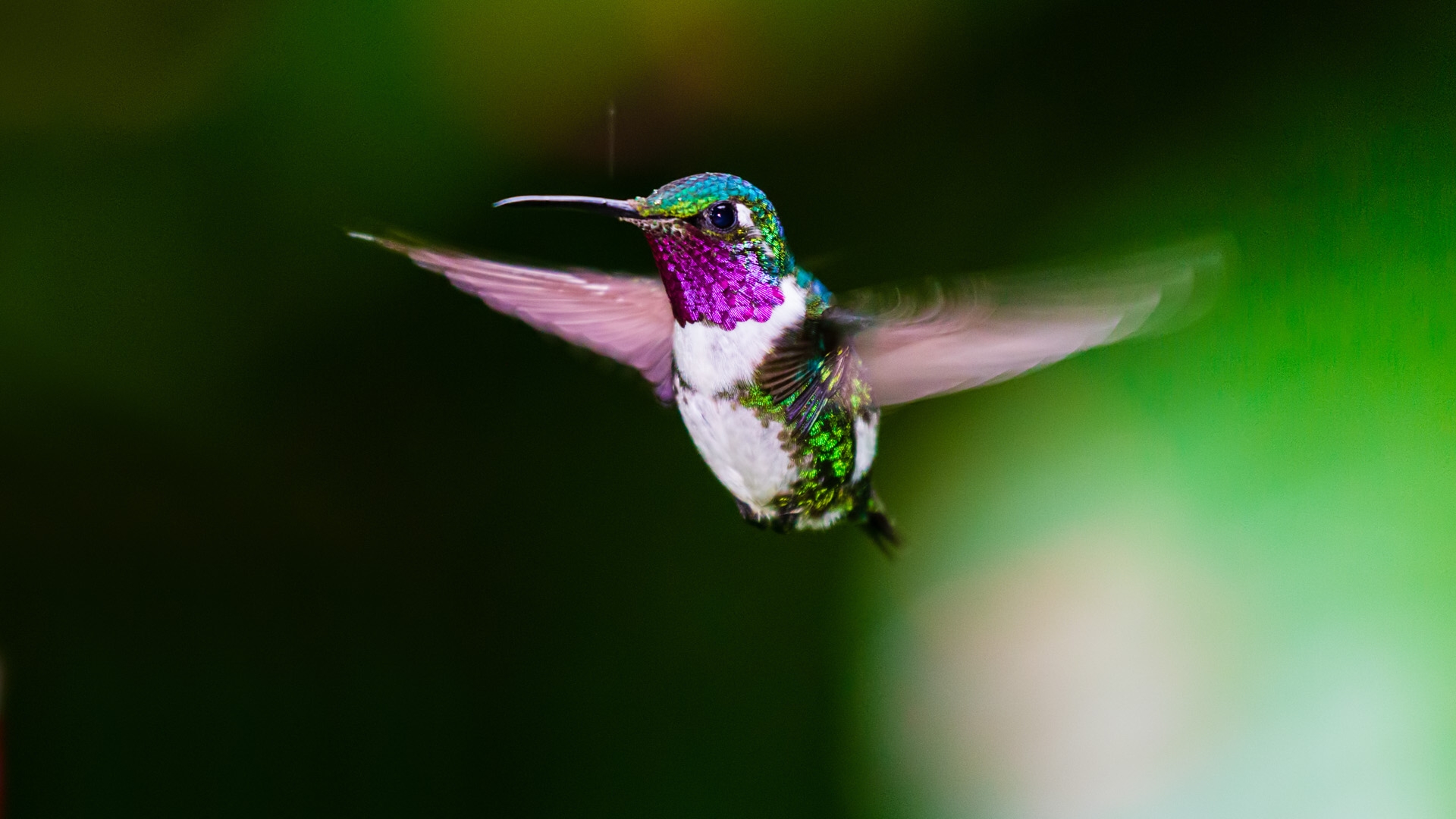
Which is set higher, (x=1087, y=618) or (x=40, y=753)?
(x=1087, y=618)

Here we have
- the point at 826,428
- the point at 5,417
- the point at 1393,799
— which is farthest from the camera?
the point at 5,417

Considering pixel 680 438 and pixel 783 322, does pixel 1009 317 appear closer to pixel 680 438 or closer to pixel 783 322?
pixel 783 322

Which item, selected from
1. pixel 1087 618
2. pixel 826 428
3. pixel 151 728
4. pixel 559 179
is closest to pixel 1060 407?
pixel 1087 618

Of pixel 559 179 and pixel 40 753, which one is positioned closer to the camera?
pixel 559 179

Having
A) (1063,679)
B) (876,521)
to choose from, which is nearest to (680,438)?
(1063,679)

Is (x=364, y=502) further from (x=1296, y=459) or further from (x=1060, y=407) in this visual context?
(x=1296, y=459)

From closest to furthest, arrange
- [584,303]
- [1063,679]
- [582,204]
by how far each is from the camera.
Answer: [582,204]
[584,303]
[1063,679]

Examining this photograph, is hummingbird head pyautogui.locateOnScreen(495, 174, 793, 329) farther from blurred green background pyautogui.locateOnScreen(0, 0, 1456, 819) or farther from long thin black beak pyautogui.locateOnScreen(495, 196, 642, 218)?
blurred green background pyautogui.locateOnScreen(0, 0, 1456, 819)
